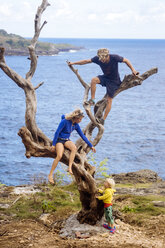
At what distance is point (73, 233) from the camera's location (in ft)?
36.7

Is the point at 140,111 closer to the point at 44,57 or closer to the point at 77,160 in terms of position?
the point at 77,160

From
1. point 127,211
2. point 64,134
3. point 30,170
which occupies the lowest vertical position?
point 30,170

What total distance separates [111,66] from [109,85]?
70cm

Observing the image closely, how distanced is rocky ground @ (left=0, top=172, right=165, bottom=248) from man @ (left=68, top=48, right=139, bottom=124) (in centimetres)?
330

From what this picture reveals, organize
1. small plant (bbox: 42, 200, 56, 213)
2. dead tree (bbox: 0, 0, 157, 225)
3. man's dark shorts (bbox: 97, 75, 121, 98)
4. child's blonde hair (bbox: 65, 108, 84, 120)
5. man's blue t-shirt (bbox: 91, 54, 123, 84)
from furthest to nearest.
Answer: small plant (bbox: 42, 200, 56, 213) < man's dark shorts (bbox: 97, 75, 121, 98) < man's blue t-shirt (bbox: 91, 54, 123, 84) < dead tree (bbox: 0, 0, 157, 225) < child's blonde hair (bbox: 65, 108, 84, 120)

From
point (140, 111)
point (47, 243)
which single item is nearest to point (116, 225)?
point (47, 243)

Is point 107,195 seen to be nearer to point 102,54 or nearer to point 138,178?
point 102,54

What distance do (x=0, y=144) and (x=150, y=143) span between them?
1604 centimetres

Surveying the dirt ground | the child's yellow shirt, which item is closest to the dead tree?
the child's yellow shirt

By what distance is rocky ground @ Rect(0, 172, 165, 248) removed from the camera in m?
10.5

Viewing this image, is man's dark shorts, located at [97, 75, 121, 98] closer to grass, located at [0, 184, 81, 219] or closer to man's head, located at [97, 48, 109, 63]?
man's head, located at [97, 48, 109, 63]

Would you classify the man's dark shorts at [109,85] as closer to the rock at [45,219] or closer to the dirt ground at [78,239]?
the dirt ground at [78,239]

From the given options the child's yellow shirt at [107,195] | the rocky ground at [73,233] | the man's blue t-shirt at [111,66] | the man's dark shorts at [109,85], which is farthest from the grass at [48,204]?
the man's blue t-shirt at [111,66]

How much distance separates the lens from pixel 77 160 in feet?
36.9
